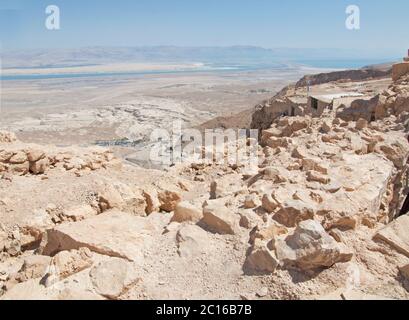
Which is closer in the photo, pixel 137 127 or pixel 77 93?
pixel 137 127

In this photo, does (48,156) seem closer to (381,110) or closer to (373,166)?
(373,166)

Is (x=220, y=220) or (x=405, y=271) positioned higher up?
Result: (x=220, y=220)

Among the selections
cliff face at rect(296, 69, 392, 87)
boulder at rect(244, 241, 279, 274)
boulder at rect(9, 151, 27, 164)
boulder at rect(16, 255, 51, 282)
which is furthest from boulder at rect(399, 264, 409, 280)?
cliff face at rect(296, 69, 392, 87)

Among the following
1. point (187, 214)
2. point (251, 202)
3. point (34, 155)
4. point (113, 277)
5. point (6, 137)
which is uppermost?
point (6, 137)

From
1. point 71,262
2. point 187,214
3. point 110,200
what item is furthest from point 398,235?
point 110,200

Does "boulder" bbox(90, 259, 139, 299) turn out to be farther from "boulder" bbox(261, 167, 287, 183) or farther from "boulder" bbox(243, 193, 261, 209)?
"boulder" bbox(261, 167, 287, 183)

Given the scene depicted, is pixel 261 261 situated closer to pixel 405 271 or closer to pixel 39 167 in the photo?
pixel 405 271

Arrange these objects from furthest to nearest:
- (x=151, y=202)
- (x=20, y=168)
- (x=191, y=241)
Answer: (x=20, y=168) < (x=151, y=202) < (x=191, y=241)

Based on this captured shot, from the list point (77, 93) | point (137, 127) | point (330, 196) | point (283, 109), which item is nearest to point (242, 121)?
point (283, 109)
